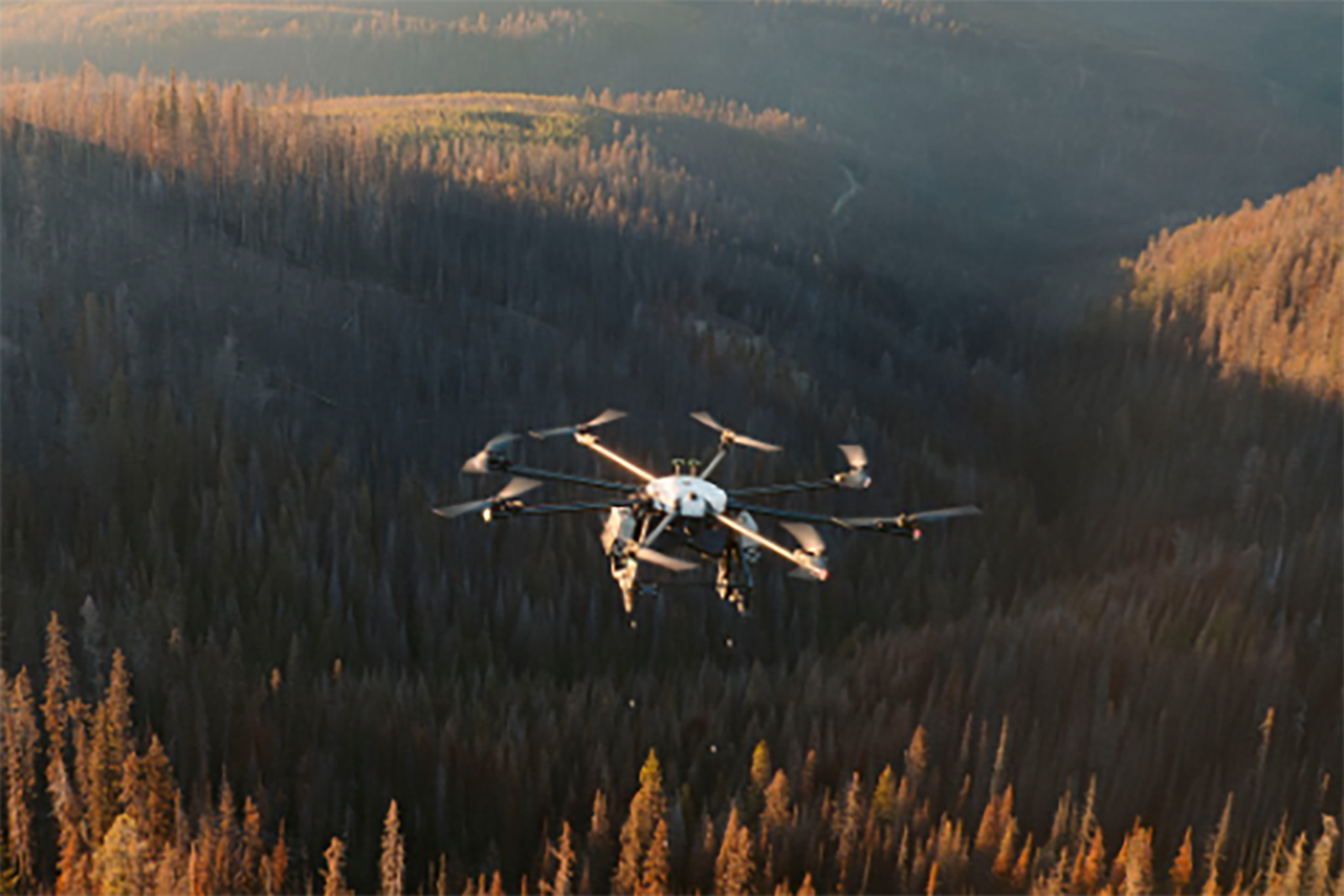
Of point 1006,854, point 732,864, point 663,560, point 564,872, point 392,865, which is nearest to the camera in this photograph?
point 663,560

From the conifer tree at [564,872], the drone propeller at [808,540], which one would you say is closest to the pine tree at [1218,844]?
the conifer tree at [564,872]

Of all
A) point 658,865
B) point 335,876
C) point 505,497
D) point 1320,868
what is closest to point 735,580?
point 505,497

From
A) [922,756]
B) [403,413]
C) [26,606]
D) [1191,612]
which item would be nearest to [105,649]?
[26,606]

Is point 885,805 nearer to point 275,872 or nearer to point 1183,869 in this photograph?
point 1183,869

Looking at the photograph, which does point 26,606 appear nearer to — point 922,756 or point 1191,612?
point 922,756

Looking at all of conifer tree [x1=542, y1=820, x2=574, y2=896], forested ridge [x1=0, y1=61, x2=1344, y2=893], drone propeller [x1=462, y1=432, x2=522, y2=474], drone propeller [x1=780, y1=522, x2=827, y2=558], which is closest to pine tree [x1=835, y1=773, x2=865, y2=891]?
forested ridge [x1=0, y1=61, x2=1344, y2=893]

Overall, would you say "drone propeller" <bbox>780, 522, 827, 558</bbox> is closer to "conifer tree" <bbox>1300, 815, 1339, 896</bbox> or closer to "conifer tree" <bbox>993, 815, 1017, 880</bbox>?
"conifer tree" <bbox>993, 815, 1017, 880</bbox>

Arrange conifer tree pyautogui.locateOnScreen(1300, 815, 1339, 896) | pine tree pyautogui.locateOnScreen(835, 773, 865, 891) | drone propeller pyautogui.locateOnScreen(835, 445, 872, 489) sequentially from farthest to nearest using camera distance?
1. conifer tree pyautogui.locateOnScreen(1300, 815, 1339, 896)
2. pine tree pyautogui.locateOnScreen(835, 773, 865, 891)
3. drone propeller pyautogui.locateOnScreen(835, 445, 872, 489)
